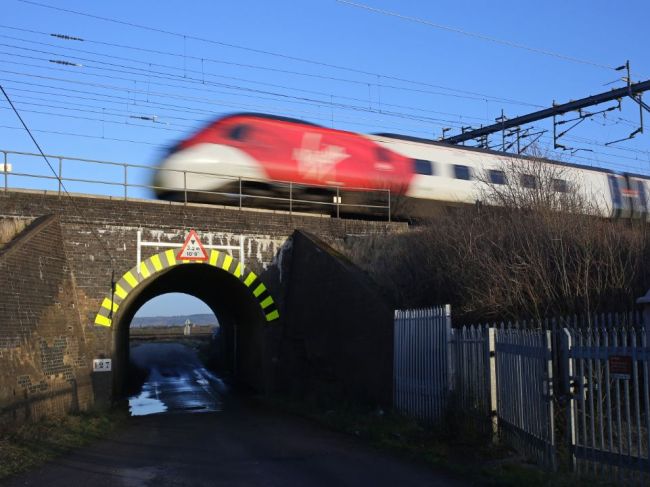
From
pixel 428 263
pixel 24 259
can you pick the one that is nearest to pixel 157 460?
pixel 24 259

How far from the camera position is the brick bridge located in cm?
1454

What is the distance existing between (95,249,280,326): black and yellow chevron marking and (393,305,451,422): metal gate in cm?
724

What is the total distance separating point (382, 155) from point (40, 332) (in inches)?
520

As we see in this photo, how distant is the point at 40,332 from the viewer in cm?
1512

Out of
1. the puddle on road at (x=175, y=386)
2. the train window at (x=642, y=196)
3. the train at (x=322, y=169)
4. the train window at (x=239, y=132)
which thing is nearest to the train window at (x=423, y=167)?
the train at (x=322, y=169)

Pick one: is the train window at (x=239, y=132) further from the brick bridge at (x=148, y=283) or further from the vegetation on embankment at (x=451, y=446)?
the vegetation on embankment at (x=451, y=446)

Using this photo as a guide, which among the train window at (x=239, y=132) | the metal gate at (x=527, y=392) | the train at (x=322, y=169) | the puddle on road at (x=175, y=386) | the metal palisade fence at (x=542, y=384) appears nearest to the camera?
the metal palisade fence at (x=542, y=384)

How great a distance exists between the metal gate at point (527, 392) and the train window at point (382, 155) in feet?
46.6

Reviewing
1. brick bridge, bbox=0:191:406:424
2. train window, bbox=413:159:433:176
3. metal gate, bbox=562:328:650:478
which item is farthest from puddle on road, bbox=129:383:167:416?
metal gate, bbox=562:328:650:478

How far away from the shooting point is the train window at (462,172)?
25188 millimetres

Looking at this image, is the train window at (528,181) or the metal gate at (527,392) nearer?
the metal gate at (527,392)

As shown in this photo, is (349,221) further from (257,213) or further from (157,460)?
(157,460)

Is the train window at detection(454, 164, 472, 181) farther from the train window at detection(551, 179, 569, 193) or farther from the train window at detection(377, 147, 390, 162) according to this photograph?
the train window at detection(551, 179, 569, 193)

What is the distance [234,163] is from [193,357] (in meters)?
24.7
